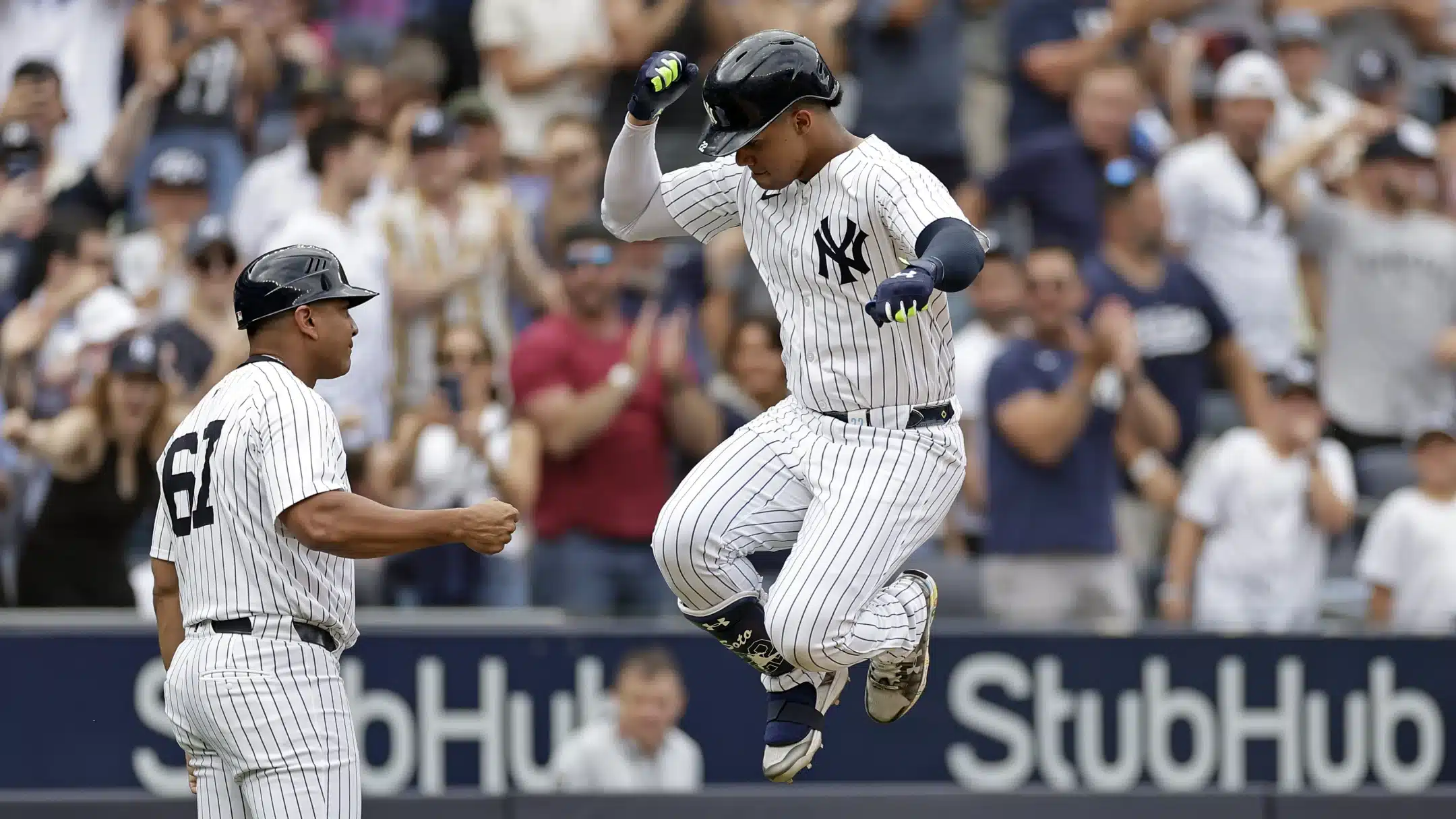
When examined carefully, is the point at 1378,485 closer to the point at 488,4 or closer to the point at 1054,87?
the point at 1054,87

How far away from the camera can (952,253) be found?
17.1 feet

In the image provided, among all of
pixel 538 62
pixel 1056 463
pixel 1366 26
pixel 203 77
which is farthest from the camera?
pixel 1366 26

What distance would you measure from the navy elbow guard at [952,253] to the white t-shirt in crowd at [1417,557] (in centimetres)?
475

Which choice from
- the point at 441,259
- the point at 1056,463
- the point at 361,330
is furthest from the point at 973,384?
the point at 361,330

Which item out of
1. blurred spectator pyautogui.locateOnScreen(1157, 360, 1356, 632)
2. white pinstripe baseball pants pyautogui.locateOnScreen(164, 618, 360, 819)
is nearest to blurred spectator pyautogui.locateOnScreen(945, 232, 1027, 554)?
blurred spectator pyautogui.locateOnScreen(1157, 360, 1356, 632)

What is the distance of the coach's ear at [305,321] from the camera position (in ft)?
19.1

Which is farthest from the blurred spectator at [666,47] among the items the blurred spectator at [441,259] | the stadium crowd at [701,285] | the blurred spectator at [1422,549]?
the blurred spectator at [1422,549]

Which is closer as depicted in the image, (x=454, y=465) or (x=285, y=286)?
(x=285, y=286)

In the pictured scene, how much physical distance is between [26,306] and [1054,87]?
502 centimetres

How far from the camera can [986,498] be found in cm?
946

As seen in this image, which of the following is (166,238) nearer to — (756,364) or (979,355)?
(756,364)

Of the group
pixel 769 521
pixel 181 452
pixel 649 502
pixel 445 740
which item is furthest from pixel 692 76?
pixel 445 740

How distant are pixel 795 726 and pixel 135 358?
152 inches

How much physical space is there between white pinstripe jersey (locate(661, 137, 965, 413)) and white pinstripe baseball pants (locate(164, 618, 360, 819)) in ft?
5.01
